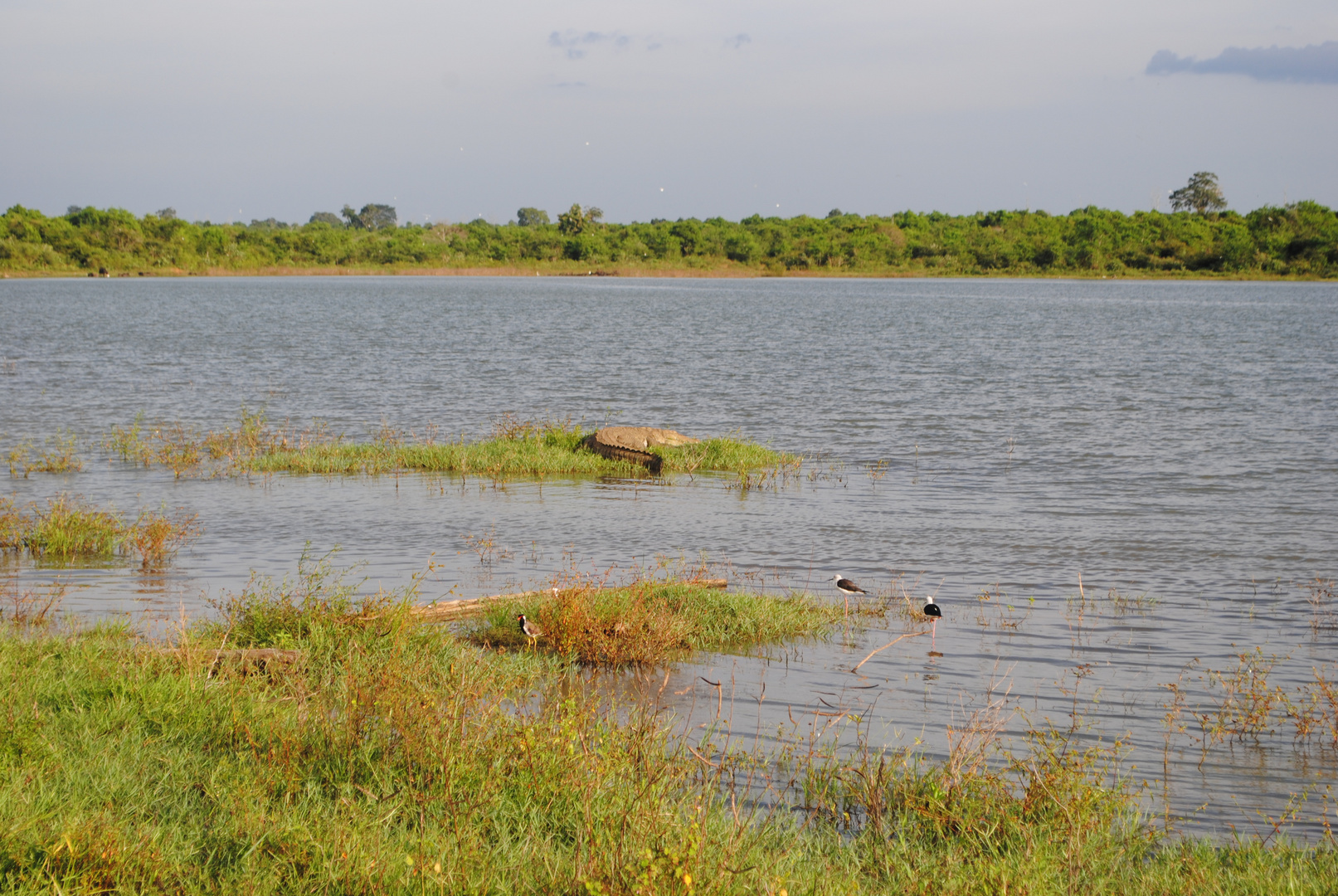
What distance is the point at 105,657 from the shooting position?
6.20 metres

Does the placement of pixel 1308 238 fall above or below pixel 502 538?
above

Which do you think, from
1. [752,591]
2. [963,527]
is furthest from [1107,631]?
[963,527]

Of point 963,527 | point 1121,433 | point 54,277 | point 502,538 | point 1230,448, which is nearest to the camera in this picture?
point 502,538

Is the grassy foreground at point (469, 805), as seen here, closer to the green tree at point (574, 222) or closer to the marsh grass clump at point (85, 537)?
the marsh grass clump at point (85, 537)

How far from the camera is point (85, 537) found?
407 inches

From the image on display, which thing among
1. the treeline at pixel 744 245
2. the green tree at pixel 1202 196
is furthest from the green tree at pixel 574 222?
the green tree at pixel 1202 196

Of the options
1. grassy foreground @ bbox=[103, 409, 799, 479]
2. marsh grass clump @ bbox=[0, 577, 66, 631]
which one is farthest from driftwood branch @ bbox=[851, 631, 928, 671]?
grassy foreground @ bbox=[103, 409, 799, 479]

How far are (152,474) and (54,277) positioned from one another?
111874 mm

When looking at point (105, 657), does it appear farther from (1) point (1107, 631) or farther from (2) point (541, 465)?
(2) point (541, 465)

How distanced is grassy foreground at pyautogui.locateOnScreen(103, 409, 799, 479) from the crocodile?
0.38ft

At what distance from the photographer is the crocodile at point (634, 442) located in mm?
16156

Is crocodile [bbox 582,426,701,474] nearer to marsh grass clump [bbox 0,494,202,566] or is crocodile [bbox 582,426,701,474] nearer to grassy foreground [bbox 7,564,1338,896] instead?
marsh grass clump [bbox 0,494,202,566]

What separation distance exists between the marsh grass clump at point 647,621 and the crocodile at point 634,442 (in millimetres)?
7265

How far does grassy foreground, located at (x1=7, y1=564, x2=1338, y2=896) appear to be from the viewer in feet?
12.5
